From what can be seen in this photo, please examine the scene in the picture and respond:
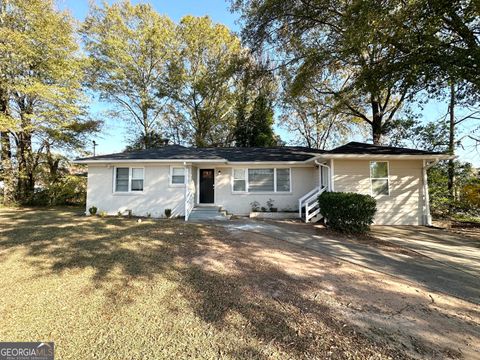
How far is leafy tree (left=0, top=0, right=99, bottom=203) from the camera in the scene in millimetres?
13805

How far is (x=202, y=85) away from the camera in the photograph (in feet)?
72.4

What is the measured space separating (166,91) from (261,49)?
1440 cm

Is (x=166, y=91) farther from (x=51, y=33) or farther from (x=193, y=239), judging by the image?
(x=193, y=239)

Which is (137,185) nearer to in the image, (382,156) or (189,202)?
(189,202)

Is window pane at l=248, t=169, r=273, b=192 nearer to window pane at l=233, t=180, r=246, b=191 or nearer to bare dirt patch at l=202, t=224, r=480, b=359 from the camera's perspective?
window pane at l=233, t=180, r=246, b=191

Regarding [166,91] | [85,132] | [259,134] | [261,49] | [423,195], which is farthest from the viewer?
[166,91]

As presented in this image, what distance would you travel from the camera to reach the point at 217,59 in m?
21.9

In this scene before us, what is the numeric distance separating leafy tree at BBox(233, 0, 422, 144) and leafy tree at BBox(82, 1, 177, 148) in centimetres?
1399

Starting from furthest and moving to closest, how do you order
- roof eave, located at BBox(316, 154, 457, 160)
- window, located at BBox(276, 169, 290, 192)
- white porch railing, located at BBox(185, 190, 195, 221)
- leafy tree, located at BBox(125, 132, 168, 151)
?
leafy tree, located at BBox(125, 132, 168, 151) → window, located at BBox(276, 169, 290, 192) → white porch railing, located at BBox(185, 190, 195, 221) → roof eave, located at BBox(316, 154, 457, 160)

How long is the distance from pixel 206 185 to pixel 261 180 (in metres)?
2.97

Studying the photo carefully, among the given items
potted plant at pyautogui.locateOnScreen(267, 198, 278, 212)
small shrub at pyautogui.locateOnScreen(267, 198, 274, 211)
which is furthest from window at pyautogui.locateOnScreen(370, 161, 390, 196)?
small shrub at pyautogui.locateOnScreen(267, 198, 274, 211)

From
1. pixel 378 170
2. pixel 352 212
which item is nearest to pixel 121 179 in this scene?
pixel 352 212

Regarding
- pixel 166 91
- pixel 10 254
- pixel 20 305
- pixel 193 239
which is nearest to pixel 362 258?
pixel 193 239

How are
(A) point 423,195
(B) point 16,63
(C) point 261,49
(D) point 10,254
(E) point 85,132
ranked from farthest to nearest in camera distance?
1. (E) point 85,132
2. (B) point 16,63
3. (C) point 261,49
4. (A) point 423,195
5. (D) point 10,254
